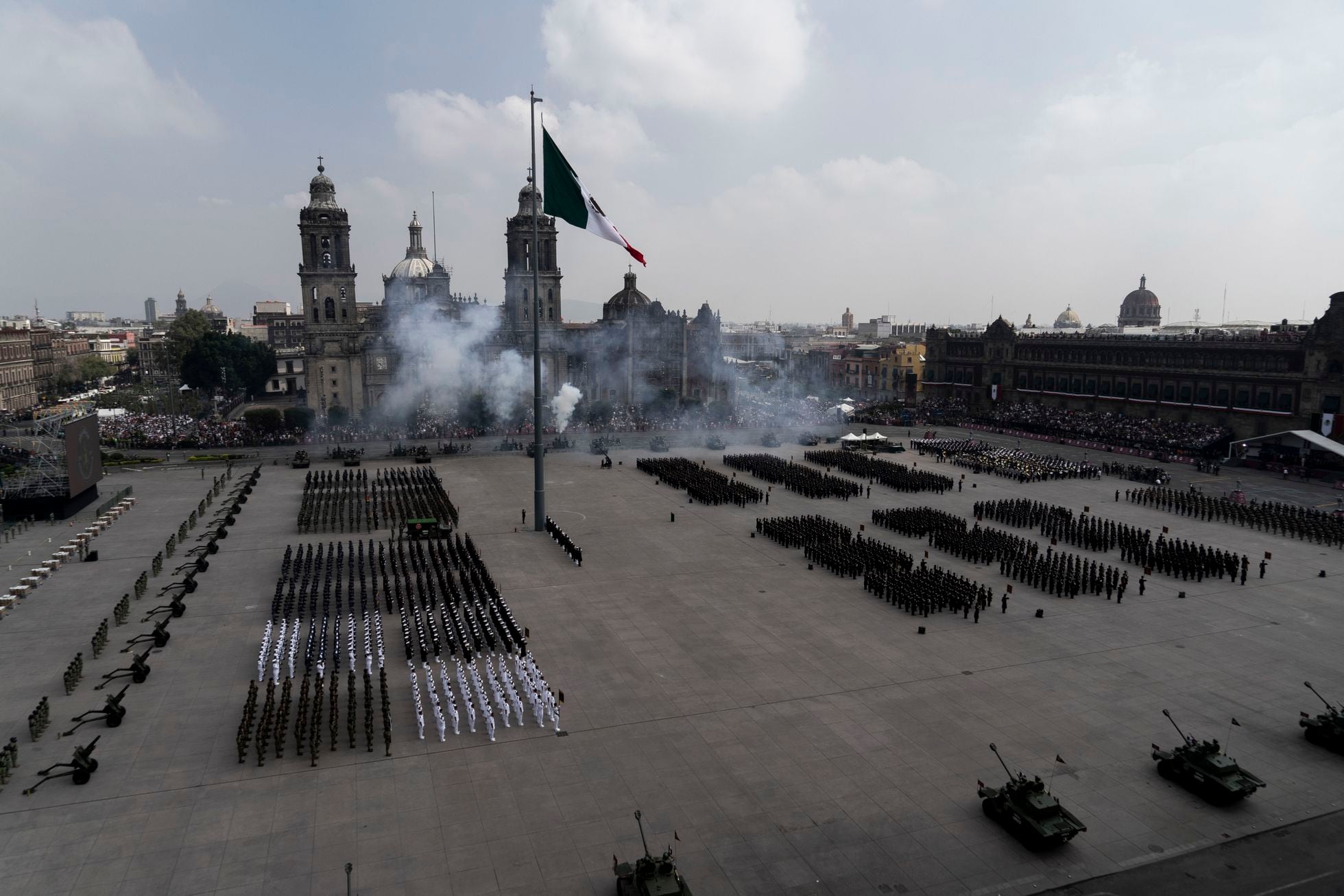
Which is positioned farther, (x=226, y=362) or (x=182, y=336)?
(x=182, y=336)

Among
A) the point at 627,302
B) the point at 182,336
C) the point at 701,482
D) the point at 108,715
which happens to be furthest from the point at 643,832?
the point at 182,336

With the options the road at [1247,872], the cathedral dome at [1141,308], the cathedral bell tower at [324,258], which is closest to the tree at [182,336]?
the cathedral bell tower at [324,258]

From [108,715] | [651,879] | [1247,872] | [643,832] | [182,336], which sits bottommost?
[1247,872]

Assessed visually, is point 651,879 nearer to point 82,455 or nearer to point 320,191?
point 82,455

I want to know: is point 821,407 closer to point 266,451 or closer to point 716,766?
point 266,451

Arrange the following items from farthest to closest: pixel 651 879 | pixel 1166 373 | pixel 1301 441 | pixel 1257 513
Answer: pixel 1166 373 → pixel 1301 441 → pixel 1257 513 → pixel 651 879

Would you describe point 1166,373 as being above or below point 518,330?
below

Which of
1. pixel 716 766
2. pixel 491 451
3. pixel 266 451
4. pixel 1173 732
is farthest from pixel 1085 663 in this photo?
pixel 266 451

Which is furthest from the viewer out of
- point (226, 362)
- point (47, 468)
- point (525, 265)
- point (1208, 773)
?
point (226, 362)
